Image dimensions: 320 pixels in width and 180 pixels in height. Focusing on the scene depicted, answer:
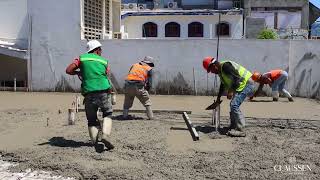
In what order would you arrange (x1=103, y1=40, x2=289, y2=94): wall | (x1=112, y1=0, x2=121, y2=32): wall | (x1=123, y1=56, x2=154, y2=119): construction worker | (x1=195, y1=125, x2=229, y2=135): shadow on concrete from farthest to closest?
(x1=112, y1=0, x2=121, y2=32): wall → (x1=103, y1=40, x2=289, y2=94): wall → (x1=123, y1=56, x2=154, y2=119): construction worker → (x1=195, y1=125, x2=229, y2=135): shadow on concrete

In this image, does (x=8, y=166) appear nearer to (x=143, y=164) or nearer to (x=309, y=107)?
(x=143, y=164)

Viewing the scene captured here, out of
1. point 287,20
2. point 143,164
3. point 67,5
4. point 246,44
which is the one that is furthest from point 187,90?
point 287,20

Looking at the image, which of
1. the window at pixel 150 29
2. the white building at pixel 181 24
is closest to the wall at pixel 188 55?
the white building at pixel 181 24

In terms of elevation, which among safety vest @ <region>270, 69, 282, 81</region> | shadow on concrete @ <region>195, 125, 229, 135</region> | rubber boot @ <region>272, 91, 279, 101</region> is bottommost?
shadow on concrete @ <region>195, 125, 229, 135</region>

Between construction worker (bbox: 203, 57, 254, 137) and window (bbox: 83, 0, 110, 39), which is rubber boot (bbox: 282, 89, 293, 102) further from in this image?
window (bbox: 83, 0, 110, 39)

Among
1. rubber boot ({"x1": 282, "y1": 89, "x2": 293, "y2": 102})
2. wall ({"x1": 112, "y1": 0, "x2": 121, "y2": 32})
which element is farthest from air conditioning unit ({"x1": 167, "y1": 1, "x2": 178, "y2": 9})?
rubber boot ({"x1": 282, "y1": 89, "x2": 293, "y2": 102})

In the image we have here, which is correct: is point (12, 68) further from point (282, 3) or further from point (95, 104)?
point (282, 3)

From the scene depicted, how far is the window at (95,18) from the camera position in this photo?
19.3 m

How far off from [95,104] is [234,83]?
270 cm

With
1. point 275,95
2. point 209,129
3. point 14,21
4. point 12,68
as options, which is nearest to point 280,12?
point 12,68

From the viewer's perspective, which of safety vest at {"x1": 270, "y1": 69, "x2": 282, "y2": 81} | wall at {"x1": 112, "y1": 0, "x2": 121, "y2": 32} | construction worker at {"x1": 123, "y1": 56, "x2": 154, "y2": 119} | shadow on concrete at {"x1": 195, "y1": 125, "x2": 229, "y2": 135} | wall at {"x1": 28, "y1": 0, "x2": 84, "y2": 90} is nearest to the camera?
shadow on concrete at {"x1": 195, "y1": 125, "x2": 229, "y2": 135}

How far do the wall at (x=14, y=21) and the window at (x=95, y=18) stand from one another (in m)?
2.43

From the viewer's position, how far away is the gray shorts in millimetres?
7535

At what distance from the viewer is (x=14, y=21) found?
64.0 ft
